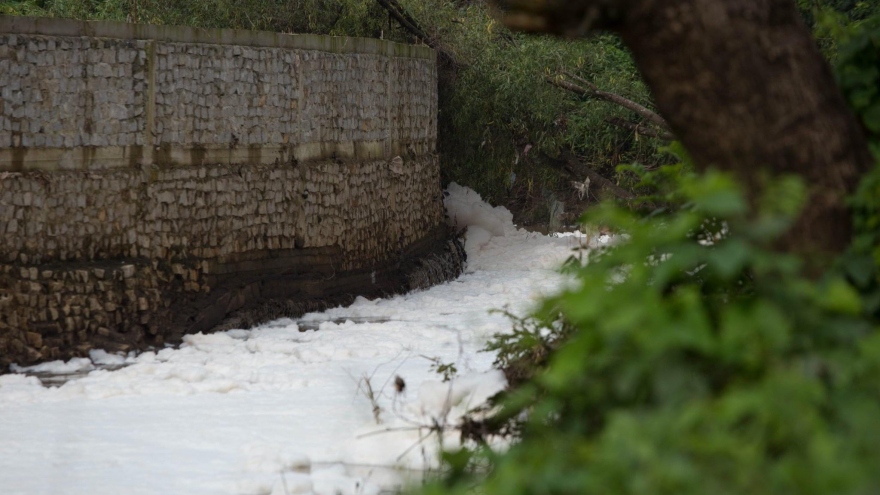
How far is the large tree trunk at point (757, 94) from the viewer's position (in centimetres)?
260

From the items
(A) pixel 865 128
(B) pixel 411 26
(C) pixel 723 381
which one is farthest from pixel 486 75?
(C) pixel 723 381

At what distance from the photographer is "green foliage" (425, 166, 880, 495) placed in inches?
78.7

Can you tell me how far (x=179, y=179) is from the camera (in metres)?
8.20

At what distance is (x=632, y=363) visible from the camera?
Result: 2303mm

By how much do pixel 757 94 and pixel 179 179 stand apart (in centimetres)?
621

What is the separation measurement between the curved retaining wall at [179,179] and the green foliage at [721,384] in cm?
563

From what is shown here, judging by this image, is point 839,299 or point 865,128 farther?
point 865,128

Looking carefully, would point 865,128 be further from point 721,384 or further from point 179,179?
point 179,179

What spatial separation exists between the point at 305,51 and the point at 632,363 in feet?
24.4

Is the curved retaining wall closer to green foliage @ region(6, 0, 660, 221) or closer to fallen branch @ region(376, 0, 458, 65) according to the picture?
fallen branch @ region(376, 0, 458, 65)

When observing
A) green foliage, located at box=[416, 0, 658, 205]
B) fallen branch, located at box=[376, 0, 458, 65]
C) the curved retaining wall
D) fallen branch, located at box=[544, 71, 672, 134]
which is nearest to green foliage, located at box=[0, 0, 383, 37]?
fallen branch, located at box=[376, 0, 458, 65]

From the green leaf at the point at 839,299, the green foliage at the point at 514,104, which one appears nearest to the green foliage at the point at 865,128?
the green leaf at the point at 839,299

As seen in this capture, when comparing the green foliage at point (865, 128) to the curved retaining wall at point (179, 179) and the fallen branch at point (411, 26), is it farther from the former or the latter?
the fallen branch at point (411, 26)

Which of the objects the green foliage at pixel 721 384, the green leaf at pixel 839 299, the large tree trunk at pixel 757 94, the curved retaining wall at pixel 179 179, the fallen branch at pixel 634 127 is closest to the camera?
the green foliage at pixel 721 384
